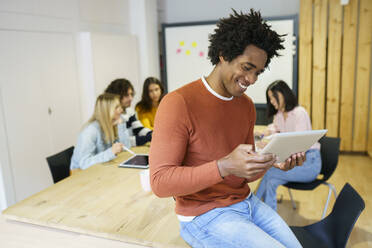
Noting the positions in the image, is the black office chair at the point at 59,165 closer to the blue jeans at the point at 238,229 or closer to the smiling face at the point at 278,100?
the blue jeans at the point at 238,229

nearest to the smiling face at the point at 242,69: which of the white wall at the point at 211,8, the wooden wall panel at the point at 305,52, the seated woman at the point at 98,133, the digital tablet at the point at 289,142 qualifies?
the digital tablet at the point at 289,142

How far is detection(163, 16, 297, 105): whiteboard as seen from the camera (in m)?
4.72

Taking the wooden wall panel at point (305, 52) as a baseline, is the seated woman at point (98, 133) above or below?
below

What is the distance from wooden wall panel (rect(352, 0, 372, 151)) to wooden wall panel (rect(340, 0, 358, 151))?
0.06m

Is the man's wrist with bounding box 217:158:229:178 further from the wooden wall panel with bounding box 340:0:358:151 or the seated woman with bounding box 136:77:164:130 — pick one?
the wooden wall panel with bounding box 340:0:358:151

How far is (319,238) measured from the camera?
180 centimetres

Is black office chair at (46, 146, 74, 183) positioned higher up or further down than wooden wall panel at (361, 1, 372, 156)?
further down

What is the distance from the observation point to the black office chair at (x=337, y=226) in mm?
1594

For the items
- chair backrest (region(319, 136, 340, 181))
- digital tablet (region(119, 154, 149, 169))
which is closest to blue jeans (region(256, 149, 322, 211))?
chair backrest (region(319, 136, 340, 181))

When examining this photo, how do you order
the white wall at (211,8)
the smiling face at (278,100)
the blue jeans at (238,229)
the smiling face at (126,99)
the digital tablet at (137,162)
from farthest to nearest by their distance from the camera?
1. the white wall at (211,8)
2. the smiling face at (126,99)
3. the smiling face at (278,100)
4. the digital tablet at (137,162)
5. the blue jeans at (238,229)

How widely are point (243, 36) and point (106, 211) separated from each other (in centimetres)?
100

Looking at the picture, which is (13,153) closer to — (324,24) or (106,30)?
(106,30)

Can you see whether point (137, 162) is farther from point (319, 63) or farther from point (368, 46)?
point (368, 46)

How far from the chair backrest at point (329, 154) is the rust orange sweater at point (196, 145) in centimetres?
160
